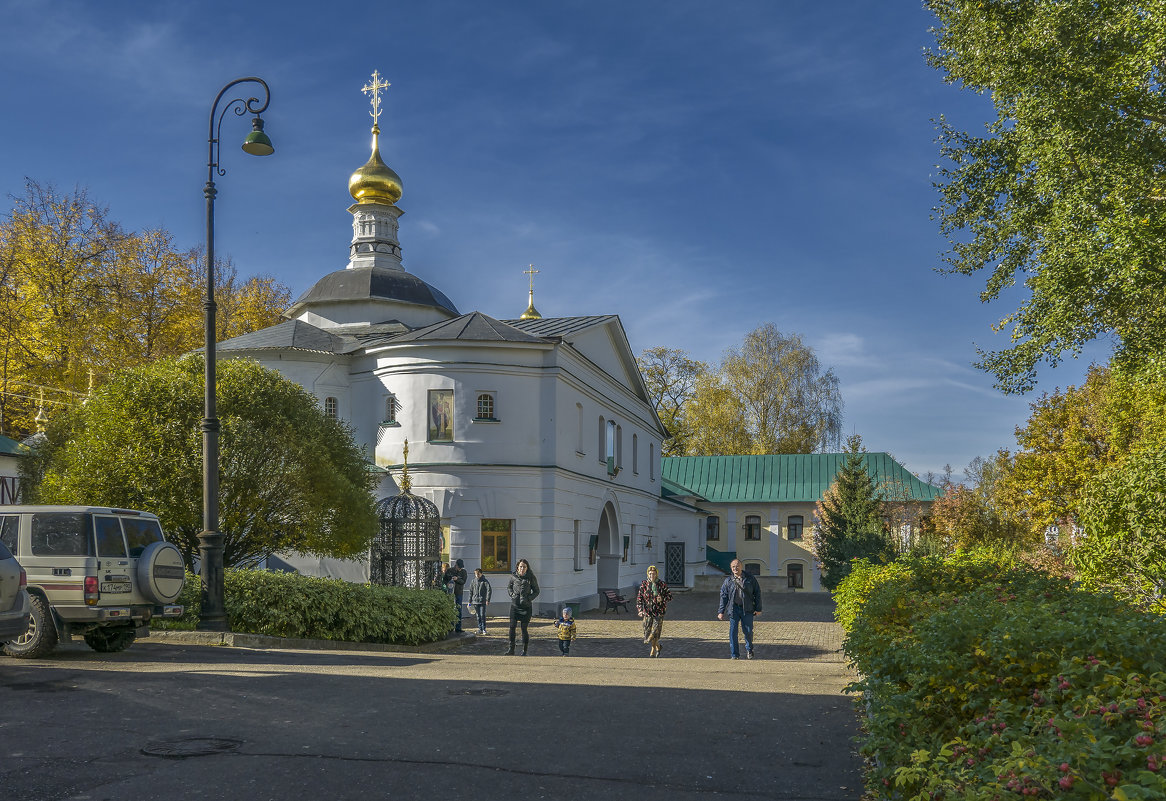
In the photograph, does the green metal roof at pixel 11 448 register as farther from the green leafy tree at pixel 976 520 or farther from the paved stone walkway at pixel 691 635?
the green leafy tree at pixel 976 520

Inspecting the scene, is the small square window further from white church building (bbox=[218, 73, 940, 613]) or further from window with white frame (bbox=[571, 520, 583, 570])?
window with white frame (bbox=[571, 520, 583, 570])

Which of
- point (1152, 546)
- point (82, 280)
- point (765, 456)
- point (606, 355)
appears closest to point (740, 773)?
point (1152, 546)

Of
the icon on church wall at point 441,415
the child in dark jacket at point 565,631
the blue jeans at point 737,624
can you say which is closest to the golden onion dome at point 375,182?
the icon on church wall at point 441,415

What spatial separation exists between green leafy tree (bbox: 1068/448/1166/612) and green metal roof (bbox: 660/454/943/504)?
38447 mm

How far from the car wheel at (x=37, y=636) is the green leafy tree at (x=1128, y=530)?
43.1ft

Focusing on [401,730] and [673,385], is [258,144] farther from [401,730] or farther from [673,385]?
[673,385]

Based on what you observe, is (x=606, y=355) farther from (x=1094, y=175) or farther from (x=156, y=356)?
(x=1094, y=175)

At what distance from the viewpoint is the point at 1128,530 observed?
40.0 ft

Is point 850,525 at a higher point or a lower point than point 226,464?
lower

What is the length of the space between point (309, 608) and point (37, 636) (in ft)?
15.9

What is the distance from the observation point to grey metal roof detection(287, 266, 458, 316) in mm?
35281

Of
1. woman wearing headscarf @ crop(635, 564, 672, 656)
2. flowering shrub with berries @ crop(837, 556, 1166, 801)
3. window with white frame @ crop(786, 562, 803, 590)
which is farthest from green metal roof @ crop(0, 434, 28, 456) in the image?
window with white frame @ crop(786, 562, 803, 590)

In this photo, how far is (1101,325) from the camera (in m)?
18.8

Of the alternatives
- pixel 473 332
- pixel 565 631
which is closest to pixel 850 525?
pixel 473 332
